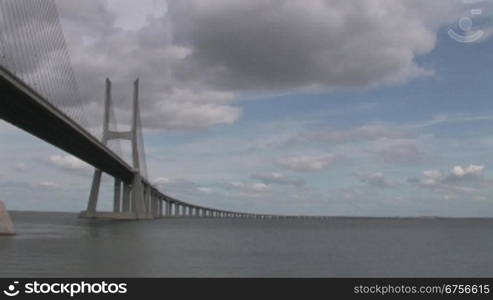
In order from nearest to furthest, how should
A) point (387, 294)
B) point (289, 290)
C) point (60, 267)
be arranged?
point (387, 294) → point (289, 290) → point (60, 267)

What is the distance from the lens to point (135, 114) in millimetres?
100562

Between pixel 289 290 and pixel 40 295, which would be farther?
pixel 289 290

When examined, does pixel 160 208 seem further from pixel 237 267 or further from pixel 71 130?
pixel 237 267

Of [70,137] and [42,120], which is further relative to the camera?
[70,137]

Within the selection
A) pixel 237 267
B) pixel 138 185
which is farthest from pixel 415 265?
pixel 138 185

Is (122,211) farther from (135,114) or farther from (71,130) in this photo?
(71,130)

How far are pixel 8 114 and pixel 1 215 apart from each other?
979 cm

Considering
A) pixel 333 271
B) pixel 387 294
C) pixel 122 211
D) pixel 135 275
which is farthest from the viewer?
pixel 122 211

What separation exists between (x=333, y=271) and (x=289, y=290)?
37.0 feet

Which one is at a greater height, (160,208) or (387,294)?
(160,208)

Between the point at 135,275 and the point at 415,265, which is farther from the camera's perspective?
the point at 415,265

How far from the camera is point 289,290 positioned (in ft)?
71.9

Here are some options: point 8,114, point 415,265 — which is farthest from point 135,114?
point 415,265

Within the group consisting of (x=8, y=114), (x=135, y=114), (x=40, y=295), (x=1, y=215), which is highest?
(x=135, y=114)
